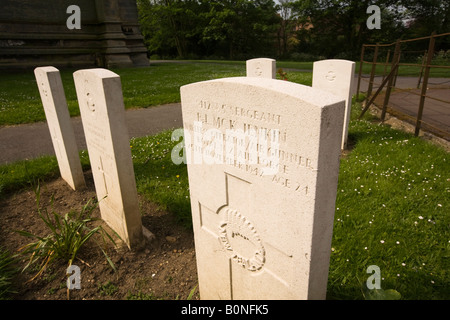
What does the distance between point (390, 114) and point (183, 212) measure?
5924mm

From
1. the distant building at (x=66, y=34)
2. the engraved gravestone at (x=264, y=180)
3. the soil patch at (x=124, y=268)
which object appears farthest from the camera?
the distant building at (x=66, y=34)

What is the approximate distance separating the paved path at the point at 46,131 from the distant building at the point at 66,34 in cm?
1135

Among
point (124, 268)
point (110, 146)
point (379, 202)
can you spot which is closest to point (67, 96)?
point (110, 146)

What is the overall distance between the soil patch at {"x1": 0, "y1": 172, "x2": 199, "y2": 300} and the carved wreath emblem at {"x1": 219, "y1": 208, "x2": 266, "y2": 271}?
78 cm

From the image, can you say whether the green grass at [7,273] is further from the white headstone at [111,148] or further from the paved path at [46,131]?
the paved path at [46,131]

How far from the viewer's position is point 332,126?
3.98ft

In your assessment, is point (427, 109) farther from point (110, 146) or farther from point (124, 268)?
point (124, 268)

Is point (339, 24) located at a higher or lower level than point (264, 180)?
higher

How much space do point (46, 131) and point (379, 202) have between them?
6.49m

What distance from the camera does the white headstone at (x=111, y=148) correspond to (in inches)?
95.7

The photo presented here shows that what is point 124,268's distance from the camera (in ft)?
8.65

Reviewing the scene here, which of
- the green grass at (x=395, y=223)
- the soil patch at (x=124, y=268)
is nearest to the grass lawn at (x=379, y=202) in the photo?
the green grass at (x=395, y=223)

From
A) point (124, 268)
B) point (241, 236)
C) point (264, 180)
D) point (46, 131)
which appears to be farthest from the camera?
point (46, 131)
